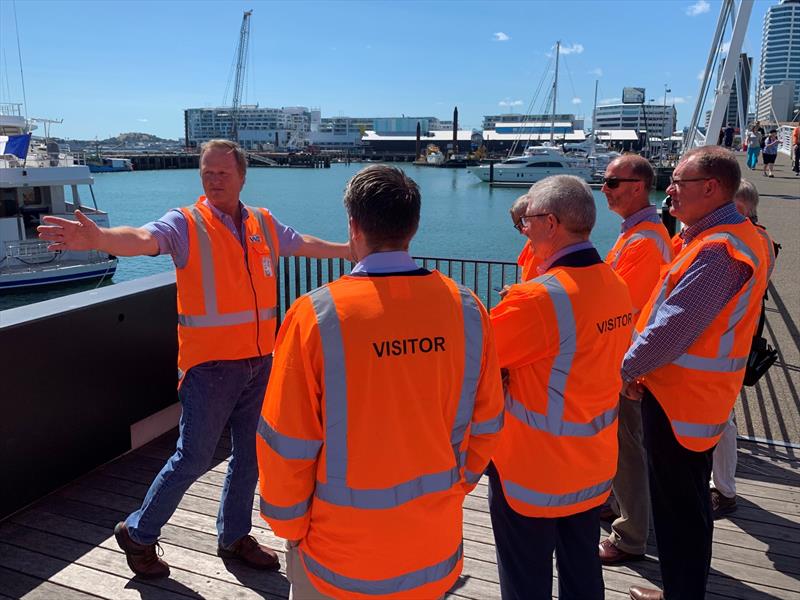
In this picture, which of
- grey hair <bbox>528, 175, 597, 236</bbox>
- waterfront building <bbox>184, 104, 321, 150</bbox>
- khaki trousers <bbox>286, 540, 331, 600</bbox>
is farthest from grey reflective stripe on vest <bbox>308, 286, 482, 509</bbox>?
waterfront building <bbox>184, 104, 321, 150</bbox>

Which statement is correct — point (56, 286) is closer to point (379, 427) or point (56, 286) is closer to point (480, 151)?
point (379, 427)

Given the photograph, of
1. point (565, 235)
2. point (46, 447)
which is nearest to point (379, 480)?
point (565, 235)

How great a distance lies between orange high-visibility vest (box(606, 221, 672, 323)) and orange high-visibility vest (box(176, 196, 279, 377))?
1771 mm

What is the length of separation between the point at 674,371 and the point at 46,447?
3.25 metres

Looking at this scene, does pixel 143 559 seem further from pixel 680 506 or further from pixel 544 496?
pixel 680 506

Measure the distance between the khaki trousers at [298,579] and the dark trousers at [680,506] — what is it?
1.49m

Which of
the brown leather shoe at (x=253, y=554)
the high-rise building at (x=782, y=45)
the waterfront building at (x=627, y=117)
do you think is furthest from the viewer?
the waterfront building at (x=627, y=117)

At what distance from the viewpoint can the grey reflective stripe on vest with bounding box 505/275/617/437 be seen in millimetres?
2027

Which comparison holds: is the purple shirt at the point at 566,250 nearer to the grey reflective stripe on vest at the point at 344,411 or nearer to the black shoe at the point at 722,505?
the grey reflective stripe on vest at the point at 344,411

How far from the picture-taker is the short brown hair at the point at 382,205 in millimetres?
1608

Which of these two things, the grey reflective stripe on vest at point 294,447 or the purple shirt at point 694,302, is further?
the purple shirt at point 694,302

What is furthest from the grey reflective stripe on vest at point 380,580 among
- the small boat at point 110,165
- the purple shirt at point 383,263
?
the small boat at point 110,165

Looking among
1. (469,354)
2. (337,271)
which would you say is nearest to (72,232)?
(469,354)

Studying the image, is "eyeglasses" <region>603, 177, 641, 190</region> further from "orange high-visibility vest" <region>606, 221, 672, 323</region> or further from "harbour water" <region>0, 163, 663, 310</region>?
"harbour water" <region>0, 163, 663, 310</region>
